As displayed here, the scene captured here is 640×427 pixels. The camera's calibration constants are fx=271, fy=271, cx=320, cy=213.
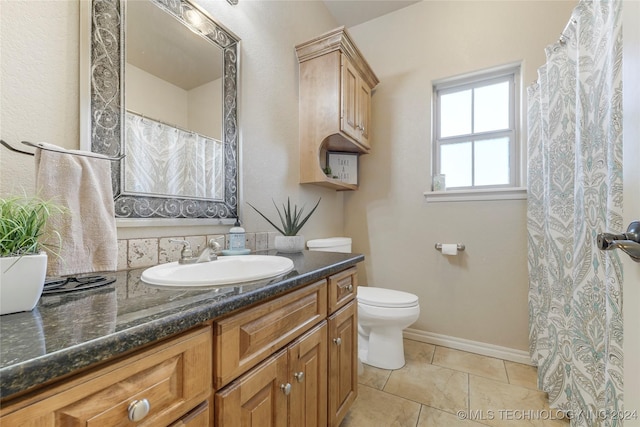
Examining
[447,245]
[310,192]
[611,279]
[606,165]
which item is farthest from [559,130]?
[310,192]

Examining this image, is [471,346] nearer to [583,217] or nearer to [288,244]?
[583,217]

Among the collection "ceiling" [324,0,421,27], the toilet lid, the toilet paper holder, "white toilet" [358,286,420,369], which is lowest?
"white toilet" [358,286,420,369]

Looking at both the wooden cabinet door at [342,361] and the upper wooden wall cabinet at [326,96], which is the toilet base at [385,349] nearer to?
the wooden cabinet door at [342,361]

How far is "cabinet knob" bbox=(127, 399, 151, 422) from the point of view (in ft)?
1.45

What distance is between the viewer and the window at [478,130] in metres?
2.06

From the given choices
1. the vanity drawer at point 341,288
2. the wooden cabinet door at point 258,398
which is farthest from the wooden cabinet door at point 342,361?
the wooden cabinet door at point 258,398

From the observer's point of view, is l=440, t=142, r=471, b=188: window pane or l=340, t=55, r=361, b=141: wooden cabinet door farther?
l=440, t=142, r=471, b=188: window pane

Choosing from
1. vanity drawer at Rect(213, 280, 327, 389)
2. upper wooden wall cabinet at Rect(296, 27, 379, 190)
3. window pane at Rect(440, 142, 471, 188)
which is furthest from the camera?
window pane at Rect(440, 142, 471, 188)

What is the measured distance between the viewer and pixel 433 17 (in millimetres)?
2201

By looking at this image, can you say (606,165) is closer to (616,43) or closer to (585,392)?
(616,43)

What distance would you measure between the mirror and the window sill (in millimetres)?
1545

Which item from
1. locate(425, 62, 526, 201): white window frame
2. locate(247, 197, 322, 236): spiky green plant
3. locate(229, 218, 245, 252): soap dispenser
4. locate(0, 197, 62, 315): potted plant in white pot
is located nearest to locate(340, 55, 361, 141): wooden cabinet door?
locate(247, 197, 322, 236): spiky green plant

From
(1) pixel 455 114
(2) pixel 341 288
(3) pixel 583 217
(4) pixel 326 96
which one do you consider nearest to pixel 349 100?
(4) pixel 326 96

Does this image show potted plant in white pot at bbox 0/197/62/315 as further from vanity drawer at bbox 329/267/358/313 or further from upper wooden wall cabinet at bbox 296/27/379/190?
upper wooden wall cabinet at bbox 296/27/379/190
